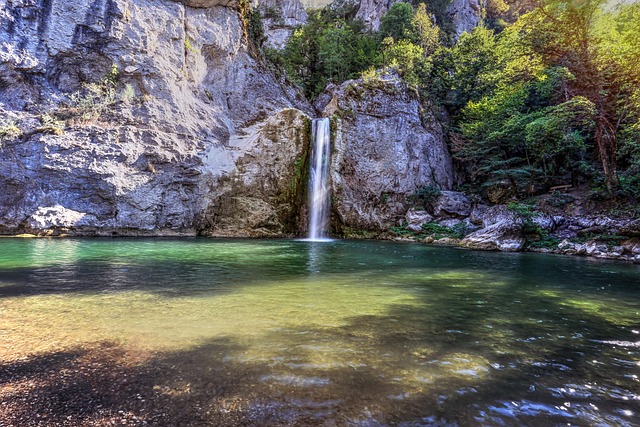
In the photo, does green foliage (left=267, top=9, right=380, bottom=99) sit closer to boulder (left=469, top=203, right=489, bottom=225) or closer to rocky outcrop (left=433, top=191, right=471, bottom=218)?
rocky outcrop (left=433, top=191, right=471, bottom=218)

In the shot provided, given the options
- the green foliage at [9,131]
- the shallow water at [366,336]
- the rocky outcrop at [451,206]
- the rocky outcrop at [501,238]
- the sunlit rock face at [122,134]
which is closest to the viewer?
the shallow water at [366,336]

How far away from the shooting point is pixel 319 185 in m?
20.1

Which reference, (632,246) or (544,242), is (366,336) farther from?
(544,242)

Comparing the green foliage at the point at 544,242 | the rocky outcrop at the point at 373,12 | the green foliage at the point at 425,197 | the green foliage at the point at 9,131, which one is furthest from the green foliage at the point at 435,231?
the rocky outcrop at the point at 373,12

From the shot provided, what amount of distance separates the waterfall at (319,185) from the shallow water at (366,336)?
40.5ft

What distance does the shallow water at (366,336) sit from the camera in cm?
235

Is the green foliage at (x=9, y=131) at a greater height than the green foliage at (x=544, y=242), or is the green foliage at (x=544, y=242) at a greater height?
the green foliage at (x=9, y=131)

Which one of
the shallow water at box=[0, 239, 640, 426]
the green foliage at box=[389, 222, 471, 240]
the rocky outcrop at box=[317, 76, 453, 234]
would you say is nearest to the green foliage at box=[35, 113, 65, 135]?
the shallow water at box=[0, 239, 640, 426]

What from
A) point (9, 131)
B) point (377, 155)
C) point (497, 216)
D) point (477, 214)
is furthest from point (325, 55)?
point (9, 131)

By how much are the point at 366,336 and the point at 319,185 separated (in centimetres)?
1678

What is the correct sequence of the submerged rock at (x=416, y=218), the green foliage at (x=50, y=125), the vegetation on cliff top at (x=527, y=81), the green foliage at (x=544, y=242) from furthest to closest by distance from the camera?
the submerged rock at (x=416, y=218) < the green foliage at (x=50, y=125) < the vegetation on cliff top at (x=527, y=81) < the green foliage at (x=544, y=242)

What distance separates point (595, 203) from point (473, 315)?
53.8ft

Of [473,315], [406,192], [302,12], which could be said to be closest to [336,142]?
[406,192]

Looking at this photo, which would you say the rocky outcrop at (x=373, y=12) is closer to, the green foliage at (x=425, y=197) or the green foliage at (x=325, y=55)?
the green foliage at (x=325, y=55)
